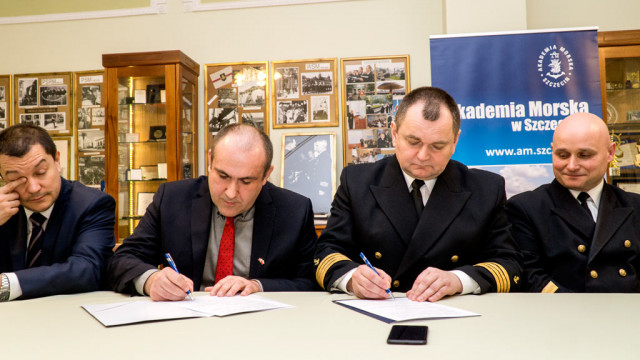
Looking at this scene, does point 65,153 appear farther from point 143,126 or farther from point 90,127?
point 143,126

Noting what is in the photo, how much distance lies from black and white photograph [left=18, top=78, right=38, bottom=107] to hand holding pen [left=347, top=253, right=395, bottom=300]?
493 centimetres

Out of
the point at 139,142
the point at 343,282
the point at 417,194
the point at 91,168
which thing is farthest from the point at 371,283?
the point at 91,168

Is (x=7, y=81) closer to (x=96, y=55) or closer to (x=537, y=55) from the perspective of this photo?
(x=96, y=55)

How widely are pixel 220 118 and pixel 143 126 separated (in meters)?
0.75

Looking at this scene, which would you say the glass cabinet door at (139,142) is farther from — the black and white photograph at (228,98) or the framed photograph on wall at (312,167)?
the framed photograph on wall at (312,167)

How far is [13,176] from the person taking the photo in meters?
2.14

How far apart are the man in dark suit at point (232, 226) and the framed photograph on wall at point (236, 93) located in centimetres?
276

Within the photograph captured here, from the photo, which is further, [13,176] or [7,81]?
[7,81]

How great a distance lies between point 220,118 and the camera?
5004mm

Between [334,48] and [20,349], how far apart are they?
4253mm

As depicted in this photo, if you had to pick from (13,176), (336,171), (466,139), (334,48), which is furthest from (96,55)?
(466,139)

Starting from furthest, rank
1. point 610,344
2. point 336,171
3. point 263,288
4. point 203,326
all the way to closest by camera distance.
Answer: point 336,171 → point 263,288 → point 203,326 → point 610,344

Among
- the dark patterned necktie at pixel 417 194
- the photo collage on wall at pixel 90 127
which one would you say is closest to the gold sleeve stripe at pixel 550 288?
the dark patterned necktie at pixel 417 194

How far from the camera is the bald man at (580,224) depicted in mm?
2076
